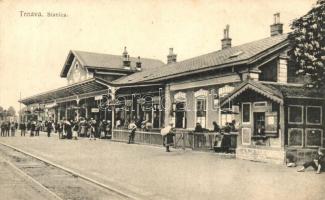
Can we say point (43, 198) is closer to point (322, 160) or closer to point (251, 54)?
point (322, 160)

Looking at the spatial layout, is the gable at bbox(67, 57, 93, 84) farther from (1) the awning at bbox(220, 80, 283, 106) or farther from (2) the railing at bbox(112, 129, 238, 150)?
(1) the awning at bbox(220, 80, 283, 106)

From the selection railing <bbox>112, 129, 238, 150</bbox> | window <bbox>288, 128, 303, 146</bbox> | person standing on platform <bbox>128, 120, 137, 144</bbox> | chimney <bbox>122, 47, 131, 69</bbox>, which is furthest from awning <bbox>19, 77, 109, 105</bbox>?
window <bbox>288, 128, 303, 146</bbox>

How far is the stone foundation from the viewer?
1225cm

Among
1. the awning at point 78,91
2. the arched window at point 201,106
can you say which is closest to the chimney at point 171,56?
the awning at point 78,91

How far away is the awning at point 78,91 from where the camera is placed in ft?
93.3

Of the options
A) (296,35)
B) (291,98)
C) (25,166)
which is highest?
(296,35)

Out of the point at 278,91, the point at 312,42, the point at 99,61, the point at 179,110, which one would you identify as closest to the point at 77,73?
the point at 99,61

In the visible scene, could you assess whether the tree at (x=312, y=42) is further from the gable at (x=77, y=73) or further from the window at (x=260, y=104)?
the gable at (x=77, y=73)

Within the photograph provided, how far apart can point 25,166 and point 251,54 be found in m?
8.81

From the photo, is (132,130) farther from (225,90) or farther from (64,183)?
(64,183)

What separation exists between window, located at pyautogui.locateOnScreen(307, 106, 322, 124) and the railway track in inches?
272

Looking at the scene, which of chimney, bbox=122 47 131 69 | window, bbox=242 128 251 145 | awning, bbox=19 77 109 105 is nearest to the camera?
window, bbox=242 128 251 145

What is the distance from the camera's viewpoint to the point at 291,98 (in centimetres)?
1236

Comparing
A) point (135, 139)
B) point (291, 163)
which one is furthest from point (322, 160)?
point (135, 139)
